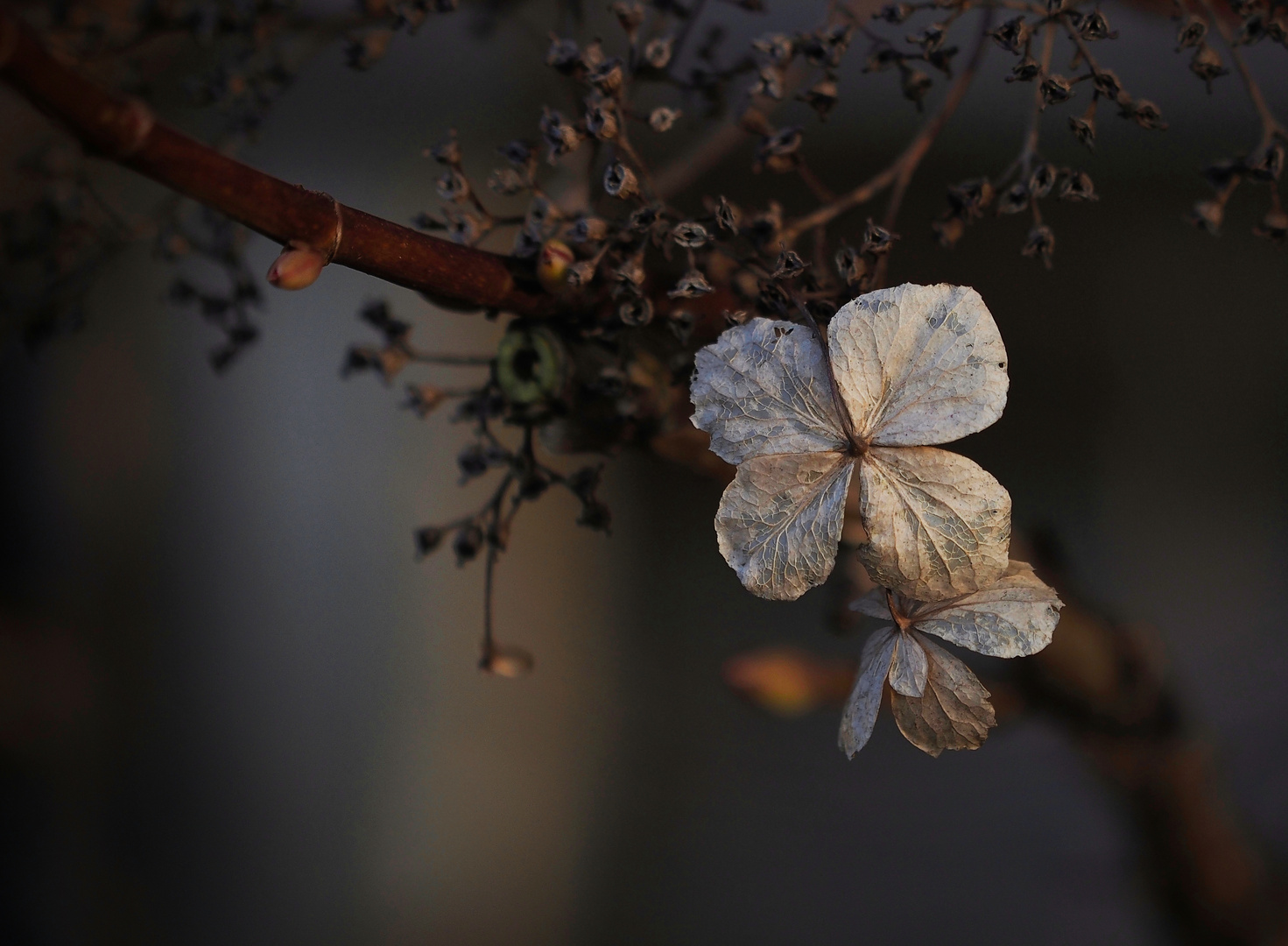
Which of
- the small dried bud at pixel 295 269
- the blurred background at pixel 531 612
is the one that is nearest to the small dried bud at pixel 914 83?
the small dried bud at pixel 295 269

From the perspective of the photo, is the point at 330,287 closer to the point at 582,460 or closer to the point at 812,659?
the point at 582,460

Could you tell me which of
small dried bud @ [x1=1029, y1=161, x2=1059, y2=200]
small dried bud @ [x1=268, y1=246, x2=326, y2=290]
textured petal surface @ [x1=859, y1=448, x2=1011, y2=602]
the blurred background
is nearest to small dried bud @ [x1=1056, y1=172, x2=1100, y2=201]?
small dried bud @ [x1=1029, y1=161, x2=1059, y2=200]

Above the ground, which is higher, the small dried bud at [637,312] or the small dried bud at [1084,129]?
the small dried bud at [1084,129]

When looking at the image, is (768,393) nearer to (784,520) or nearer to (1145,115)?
(784,520)

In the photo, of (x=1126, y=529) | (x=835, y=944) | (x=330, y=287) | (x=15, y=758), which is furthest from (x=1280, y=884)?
(x=15, y=758)

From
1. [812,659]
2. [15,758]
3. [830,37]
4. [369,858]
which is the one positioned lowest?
[369,858]

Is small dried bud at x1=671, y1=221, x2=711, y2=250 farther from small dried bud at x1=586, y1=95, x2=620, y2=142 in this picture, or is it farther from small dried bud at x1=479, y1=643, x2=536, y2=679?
small dried bud at x1=479, y1=643, x2=536, y2=679

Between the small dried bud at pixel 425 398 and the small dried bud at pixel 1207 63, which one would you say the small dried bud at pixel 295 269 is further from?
the small dried bud at pixel 1207 63
